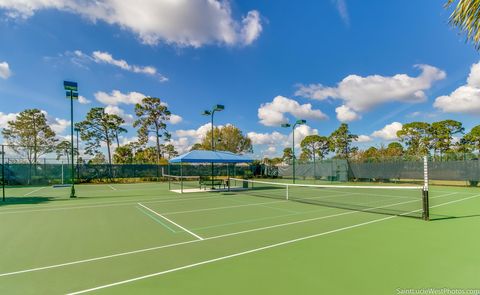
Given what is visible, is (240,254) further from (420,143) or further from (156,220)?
(420,143)

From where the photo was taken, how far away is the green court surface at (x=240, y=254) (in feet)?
12.0

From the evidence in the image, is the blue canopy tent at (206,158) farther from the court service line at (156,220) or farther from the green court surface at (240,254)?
the green court surface at (240,254)

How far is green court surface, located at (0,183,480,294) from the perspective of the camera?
367 centimetres

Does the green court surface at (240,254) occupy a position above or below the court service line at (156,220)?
above

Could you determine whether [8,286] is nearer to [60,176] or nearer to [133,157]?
[60,176]

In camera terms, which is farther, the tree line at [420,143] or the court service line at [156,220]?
the tree line at [420,143]

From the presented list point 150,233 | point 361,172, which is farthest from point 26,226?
point 361,172

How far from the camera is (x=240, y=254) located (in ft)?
16.1

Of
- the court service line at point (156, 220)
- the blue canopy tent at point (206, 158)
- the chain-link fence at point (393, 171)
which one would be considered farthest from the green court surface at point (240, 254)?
the chain-link fence at point (393, 171)

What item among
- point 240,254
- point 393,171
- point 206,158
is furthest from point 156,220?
point 393,171

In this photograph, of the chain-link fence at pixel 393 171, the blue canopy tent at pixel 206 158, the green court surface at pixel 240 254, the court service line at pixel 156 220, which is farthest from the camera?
the chain-link fence at pixel 393 171

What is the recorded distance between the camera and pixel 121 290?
3527 millimetres

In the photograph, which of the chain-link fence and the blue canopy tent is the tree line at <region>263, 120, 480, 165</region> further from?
the blue canopy tent

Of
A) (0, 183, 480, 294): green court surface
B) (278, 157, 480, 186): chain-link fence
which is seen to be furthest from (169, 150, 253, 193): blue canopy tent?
(278, 157, 480, 186): chain-link fence
